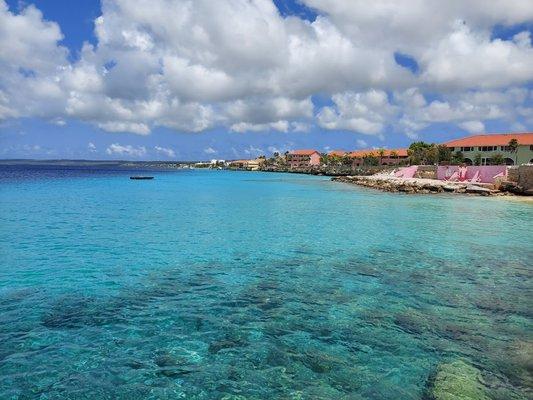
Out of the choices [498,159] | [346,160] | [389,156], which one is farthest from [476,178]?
[346,160]

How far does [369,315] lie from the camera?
31.0 feet

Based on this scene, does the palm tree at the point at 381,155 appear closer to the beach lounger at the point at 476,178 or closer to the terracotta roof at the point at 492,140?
the terracotta roof at the point at 492,140

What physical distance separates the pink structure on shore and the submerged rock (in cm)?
5500

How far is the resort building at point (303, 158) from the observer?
590ft

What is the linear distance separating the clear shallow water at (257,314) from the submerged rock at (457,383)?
175 millimetres

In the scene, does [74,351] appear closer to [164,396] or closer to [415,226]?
[164,396]

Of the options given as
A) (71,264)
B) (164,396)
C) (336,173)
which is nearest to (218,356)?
(164,396)

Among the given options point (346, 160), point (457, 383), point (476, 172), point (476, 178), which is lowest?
point (457, 383)

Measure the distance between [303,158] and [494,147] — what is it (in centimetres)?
10795

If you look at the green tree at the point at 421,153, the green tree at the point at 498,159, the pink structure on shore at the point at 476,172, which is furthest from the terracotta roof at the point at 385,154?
the pink structure on shore at the point at 476,172

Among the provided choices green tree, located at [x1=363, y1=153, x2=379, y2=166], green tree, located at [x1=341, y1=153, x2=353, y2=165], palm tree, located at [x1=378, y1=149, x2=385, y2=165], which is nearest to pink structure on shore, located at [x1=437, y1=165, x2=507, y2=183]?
palm tree, located at [x1=378, y1=149, x2=385, y2=165]

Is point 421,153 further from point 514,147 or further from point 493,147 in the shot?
point 514,147

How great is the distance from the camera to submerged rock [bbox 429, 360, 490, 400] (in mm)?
6152

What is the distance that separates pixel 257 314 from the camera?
30.9 ft
